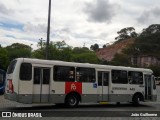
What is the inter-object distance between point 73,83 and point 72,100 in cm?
98

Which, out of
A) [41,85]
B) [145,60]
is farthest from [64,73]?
[145,60]

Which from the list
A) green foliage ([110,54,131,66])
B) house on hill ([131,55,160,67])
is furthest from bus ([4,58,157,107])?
house on hill ([131,55,160,67])

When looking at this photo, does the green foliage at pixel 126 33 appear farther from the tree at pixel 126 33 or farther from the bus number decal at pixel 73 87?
the bus number decal at pixel 73 87

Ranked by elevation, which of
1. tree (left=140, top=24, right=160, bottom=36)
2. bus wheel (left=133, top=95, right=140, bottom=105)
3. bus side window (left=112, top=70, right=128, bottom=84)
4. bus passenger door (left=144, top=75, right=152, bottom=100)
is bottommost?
bus wheel (left=133, top=95, right=140, bottom=105)

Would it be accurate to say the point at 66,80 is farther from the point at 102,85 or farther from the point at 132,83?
the point at 132,83

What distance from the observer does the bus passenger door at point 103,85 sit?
73.2 ft

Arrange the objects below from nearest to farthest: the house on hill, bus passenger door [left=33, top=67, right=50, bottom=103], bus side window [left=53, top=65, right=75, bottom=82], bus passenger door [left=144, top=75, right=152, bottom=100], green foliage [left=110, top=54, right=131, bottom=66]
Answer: bus passenger door [left=33, top=67, right=50, bottom=103] → bus side window [left=53, top=65, right=75, bottom=82] → bus passenger door [left=144, top=75, right=152, bottom=100] → green foliage [left=110, top=54, right=131, bottom=66] → the house on hill

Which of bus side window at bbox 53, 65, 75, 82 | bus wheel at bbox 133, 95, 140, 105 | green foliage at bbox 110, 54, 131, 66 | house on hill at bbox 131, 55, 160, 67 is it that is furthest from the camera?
house on hill at bbox 131, 55, 160, 67

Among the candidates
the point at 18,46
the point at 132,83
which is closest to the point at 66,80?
the point at 132,83

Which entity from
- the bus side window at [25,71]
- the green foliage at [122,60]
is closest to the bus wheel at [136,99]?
the bus side window at [25,71]

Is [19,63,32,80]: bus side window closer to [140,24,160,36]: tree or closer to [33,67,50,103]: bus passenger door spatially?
[33,67,50,103]: bus passenger door

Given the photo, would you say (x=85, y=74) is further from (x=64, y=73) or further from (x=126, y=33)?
(x=126, y=33)

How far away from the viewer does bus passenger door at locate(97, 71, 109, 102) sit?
73.2 feet

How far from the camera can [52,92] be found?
20000mm
